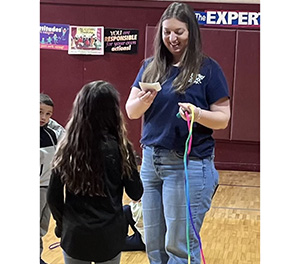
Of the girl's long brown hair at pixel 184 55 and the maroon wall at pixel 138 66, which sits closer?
the girl's long brown hair at pixel 184 55

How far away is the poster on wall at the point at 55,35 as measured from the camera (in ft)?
3.76

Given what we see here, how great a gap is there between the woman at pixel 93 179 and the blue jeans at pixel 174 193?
4 centimetres

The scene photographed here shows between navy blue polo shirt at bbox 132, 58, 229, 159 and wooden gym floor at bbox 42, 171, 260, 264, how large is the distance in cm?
23

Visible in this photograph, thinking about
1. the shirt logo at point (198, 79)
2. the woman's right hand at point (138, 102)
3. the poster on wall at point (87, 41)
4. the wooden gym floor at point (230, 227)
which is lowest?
the wooden gym floor at point (230, 227)

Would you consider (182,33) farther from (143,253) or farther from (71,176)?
(143,253)

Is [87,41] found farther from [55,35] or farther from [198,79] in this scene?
[198,79]

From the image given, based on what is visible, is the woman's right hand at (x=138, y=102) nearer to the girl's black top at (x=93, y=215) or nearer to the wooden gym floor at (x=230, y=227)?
the girl's black top at (x=93, y=215)

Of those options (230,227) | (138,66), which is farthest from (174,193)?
(230,227)

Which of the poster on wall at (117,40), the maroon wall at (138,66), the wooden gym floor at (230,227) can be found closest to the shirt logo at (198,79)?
the maroon wall at (138,66)

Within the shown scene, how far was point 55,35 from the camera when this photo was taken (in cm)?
121

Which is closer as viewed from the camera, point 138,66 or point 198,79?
point 198,79

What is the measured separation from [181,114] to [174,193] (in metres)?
0.15
